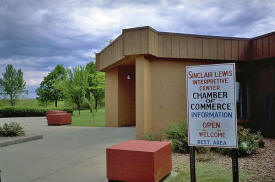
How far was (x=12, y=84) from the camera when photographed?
44531 millimetres

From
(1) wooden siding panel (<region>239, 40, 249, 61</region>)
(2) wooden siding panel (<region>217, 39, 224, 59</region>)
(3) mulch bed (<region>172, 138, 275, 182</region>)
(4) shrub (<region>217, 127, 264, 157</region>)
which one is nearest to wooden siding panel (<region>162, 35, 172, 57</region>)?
(2) wooden siding panel (<region>217, 39, 224, 59</region>)

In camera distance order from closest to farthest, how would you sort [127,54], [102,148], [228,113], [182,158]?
[228,113] → [182,158] → [102,148] → [127,54]

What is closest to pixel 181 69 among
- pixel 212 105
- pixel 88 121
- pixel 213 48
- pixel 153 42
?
pixel 213 48

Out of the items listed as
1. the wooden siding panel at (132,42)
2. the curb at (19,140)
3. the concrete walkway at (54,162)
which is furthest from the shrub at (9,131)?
the wooden siding panel at (132,42)

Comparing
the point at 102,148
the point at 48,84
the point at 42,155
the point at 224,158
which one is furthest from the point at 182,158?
the point at 48,84

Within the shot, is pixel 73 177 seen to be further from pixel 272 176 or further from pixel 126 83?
pixel 126 83

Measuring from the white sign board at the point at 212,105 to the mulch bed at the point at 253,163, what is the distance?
180 cm

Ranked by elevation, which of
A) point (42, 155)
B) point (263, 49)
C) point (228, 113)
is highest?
point (263, 49)

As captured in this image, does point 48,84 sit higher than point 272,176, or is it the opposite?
point 48,84

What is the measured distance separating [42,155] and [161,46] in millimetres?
5664

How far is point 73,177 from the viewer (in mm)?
4812

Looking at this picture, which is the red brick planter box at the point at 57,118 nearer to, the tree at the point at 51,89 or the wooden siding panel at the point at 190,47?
the wooden siding panel at the point at 190,47

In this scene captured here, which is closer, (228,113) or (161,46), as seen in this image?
(228,113)

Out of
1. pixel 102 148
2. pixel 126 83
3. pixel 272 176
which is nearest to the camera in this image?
pixel 272 176
